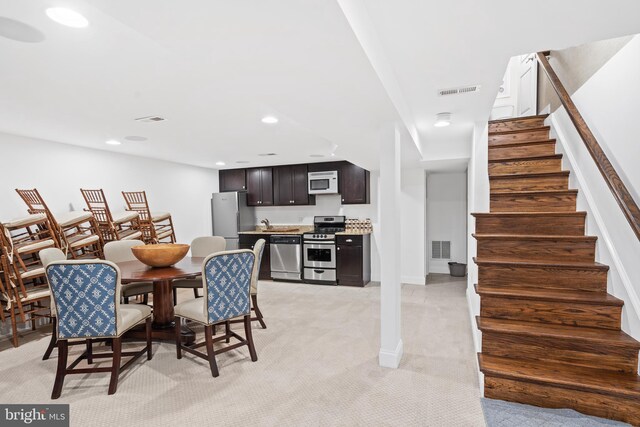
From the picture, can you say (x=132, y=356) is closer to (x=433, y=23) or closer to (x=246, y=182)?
(x=433, y=23)

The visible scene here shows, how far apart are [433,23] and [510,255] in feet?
6.42

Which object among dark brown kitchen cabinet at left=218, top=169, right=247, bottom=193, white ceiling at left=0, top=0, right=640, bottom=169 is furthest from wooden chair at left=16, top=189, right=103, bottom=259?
dark brown kitchen cabinet at left=218, top=169, right=247, bottom=193

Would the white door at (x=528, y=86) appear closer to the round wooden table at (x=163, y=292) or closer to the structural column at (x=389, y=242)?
the structural column at (x=389, y=242)

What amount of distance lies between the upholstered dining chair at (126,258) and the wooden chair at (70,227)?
607mm

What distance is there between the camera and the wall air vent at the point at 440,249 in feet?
20.0

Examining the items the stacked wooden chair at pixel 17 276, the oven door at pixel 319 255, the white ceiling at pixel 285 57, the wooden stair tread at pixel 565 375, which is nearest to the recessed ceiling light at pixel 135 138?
the white ceiling at pixel 285 57

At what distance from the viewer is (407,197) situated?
5500mm

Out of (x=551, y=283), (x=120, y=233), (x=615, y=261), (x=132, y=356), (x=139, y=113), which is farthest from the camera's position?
(x=120, y=233)

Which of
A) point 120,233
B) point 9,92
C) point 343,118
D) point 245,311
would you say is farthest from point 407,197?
point 9,92

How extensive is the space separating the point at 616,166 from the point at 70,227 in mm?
5662

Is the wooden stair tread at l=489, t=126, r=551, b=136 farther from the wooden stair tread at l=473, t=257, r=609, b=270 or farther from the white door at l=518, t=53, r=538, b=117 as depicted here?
the wooden stair tread at l=473, t=257, r=609, b=270

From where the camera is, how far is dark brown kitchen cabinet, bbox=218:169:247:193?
671cm

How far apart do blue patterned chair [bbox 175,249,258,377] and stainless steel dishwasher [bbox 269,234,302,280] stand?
294 centimetres

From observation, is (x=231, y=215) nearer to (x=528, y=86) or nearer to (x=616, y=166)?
(x=528, y=86)
